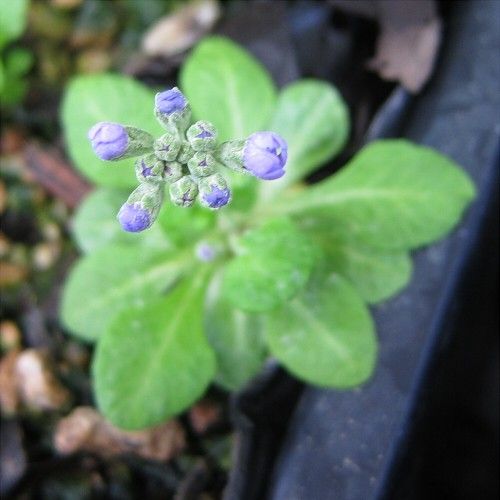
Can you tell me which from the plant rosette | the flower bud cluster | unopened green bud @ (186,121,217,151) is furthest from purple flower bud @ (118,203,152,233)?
the plant rosette

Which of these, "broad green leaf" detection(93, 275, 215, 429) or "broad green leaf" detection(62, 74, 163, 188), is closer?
"broad green leaf" detection(93, 275, 215, 429)

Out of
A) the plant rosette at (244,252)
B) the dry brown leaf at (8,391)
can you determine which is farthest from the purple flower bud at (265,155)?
the dry brown leaf at (8,391)

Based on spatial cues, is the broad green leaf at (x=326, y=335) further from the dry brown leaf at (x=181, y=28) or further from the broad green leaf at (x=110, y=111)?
the dry brown leaf at (x=181, y=28)

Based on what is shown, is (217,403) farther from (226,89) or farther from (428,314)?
(226,89)

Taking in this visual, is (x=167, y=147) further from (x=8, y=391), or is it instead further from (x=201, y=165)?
(x=8, y=391)

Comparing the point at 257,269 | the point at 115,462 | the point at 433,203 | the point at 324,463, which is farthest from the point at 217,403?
the point at 433,203

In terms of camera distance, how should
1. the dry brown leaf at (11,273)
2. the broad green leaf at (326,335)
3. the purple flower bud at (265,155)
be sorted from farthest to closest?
the dry brown leaf at (11,273)
the broad green leaf at (326,335)
the purple flower bud at (265,155)

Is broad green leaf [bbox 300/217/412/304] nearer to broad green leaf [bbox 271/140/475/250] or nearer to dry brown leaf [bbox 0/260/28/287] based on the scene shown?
broad green leaf [bbox 271/140/475/250]
